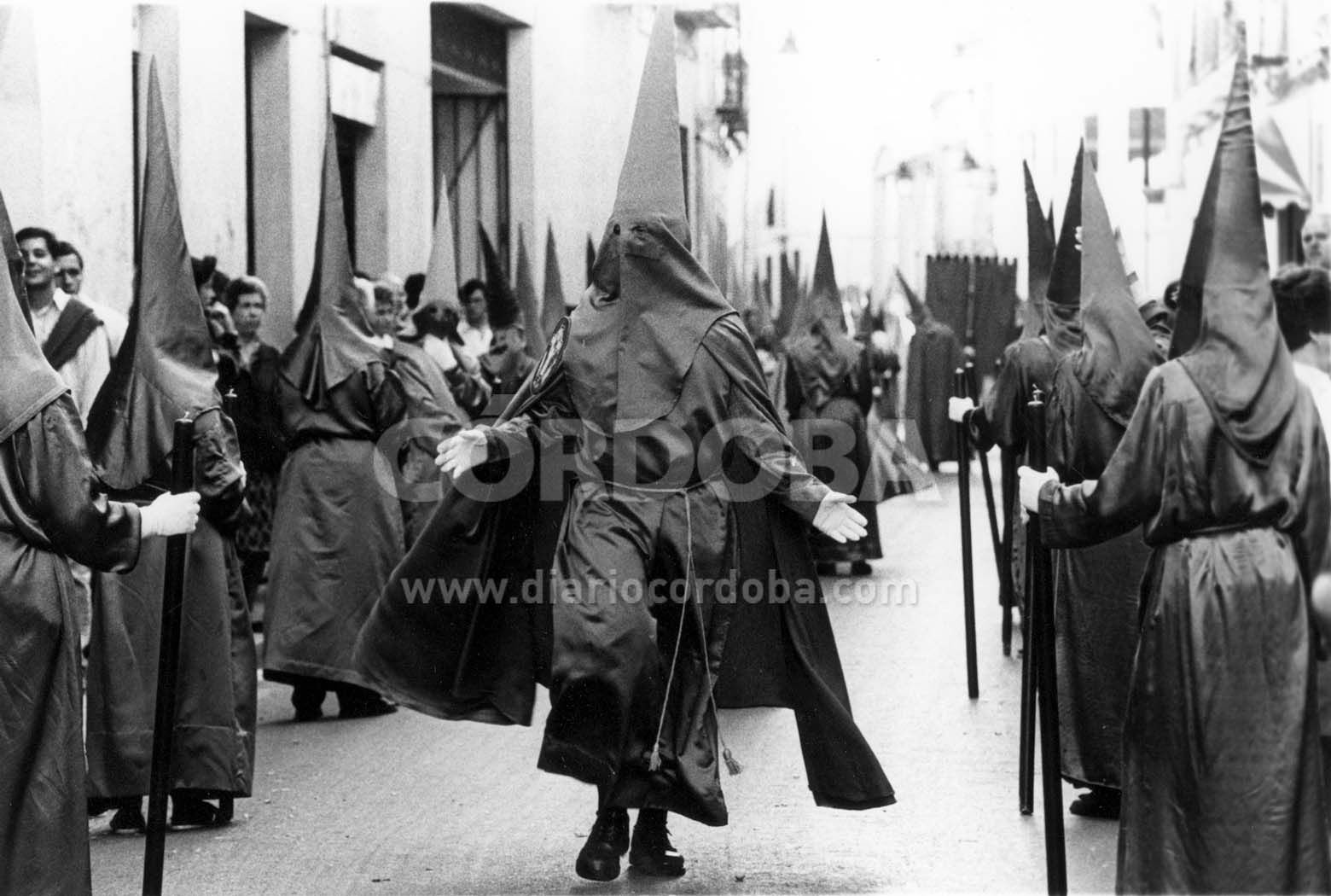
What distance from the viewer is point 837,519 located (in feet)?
21.9

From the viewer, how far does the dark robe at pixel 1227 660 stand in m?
5.09

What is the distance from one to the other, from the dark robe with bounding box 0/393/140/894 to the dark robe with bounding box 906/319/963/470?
2137 cm

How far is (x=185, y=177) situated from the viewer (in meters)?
15.2

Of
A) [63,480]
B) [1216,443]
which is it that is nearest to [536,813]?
[63,480]

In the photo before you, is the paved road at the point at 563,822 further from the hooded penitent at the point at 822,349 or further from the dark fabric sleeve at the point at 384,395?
the hooded penitent at the point at 822,349

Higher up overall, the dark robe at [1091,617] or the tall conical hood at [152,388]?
the tall conical hood at [152,388]

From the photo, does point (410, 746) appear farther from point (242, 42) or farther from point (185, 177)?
point (242, 42)

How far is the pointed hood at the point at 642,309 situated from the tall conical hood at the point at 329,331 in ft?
10.2

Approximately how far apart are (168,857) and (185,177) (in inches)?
358

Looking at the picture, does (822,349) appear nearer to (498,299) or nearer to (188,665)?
(498,299)

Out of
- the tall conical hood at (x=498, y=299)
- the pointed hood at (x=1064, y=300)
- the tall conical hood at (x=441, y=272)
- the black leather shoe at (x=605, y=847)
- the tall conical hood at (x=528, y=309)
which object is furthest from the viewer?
the tall conical hood at (x=528, y=309)

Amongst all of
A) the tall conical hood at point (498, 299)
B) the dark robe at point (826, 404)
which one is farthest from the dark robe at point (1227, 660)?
the dark robe at point (826, 404)

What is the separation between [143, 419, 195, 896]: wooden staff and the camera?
5.62 m

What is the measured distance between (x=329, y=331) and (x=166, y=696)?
14.6ft
